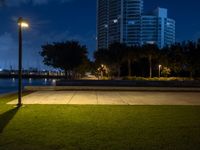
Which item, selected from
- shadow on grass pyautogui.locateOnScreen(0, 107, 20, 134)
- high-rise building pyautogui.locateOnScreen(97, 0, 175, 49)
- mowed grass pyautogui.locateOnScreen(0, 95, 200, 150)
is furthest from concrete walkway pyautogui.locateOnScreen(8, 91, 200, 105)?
high-rise building pyautogui.locateOnScreen(97, 0, 175, 49)

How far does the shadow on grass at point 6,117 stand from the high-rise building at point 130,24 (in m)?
158

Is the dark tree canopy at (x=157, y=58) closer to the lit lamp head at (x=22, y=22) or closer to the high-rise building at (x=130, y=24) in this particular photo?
the lit lamp head at (x=22, y=22)

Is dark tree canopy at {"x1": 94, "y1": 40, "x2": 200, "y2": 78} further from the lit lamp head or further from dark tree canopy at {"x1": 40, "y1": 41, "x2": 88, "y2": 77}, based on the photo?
the lit lamp head

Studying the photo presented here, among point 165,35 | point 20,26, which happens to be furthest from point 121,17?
point 20,26

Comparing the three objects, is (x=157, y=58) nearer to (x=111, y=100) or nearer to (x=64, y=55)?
(x=64, y=55)

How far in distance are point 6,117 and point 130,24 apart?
539 ft

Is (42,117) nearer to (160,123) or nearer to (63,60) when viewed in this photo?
(160,123)

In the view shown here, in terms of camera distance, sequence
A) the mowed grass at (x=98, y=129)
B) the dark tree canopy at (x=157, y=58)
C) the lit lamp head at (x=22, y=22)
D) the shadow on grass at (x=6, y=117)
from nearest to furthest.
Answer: the mowed grass at (x=98, y=129) → the shadow on grass at (x=6, y=117) → the lit lamp head at (x=22, y=22) → the dark tree canopy at (x=157, y=58)

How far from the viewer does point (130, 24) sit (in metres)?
174

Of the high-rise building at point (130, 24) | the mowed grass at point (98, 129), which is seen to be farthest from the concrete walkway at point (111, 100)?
the high-rise building at point (130, 24)

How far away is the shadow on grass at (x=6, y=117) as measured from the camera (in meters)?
11.3

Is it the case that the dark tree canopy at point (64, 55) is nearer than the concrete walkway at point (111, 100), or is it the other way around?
the concrete walkway at point (111, 100)

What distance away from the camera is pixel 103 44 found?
183875 millimetres

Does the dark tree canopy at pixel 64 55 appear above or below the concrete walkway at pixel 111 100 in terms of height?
above
